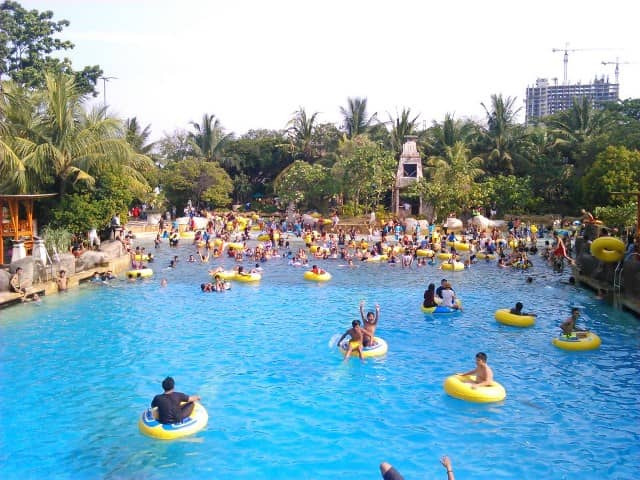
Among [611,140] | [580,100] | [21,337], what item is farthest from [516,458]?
[580,100]

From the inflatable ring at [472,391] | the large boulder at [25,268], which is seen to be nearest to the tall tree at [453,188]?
the large boulder at [25,268]

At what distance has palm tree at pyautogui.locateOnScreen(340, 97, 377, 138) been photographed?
→ 46.0 metres

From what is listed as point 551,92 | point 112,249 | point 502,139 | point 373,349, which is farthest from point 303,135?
point 551,92

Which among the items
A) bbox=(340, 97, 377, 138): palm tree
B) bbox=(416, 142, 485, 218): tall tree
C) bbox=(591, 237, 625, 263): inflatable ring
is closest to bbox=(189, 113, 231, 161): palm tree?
bbox=(340, 97, 377, 138): palm tree

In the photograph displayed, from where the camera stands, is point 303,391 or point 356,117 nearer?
point 303,391

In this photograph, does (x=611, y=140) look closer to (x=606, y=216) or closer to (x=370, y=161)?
(x=606, y=216)

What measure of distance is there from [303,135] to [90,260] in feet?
90.5

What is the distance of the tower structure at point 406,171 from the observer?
4031cm

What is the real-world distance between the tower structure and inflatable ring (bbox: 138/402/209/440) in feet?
105

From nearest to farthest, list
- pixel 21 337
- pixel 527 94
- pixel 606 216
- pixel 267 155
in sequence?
1. pixel 21 337
2. pixel 606 216
3. pixel 267 155
4. pixel 527 94

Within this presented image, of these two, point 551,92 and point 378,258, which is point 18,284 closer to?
point 378,258

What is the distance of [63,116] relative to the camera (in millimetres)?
22141

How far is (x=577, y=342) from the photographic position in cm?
1286

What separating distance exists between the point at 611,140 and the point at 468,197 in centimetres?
897
